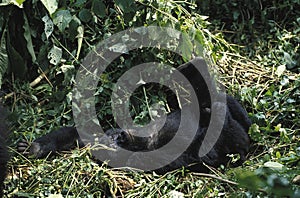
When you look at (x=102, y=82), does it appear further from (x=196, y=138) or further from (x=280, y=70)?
(x=280, y=70)

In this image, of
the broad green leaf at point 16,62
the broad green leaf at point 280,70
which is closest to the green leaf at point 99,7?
the broad green leaf at point 16,62

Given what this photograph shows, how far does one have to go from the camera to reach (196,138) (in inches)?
97.5

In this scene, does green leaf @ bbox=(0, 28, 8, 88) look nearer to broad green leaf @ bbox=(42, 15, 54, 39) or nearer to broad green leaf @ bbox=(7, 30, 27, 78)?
broad green leaf @ bbox=(7, 30, 27, 78)

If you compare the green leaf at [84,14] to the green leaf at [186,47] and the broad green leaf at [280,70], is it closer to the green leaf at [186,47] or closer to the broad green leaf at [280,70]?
the green leaf at [186,47]

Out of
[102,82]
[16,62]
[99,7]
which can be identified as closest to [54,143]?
[102,82]

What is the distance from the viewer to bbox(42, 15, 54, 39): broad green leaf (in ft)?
9.14

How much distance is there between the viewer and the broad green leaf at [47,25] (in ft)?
9.14

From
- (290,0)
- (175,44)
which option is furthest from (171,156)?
(290,0)

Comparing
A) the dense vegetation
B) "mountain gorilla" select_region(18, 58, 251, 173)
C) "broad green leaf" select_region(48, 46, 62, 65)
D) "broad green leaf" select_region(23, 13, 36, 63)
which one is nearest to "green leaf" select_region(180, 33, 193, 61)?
the dense vegetation

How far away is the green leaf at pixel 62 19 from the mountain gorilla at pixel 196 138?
21.7 inches

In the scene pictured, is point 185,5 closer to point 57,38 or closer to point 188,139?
point 57,38

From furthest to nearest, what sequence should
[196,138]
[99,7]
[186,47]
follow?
[186,47] → [99,7] → [196,138]

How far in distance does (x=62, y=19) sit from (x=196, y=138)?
3.15 feet

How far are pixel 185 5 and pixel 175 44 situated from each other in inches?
22.9
